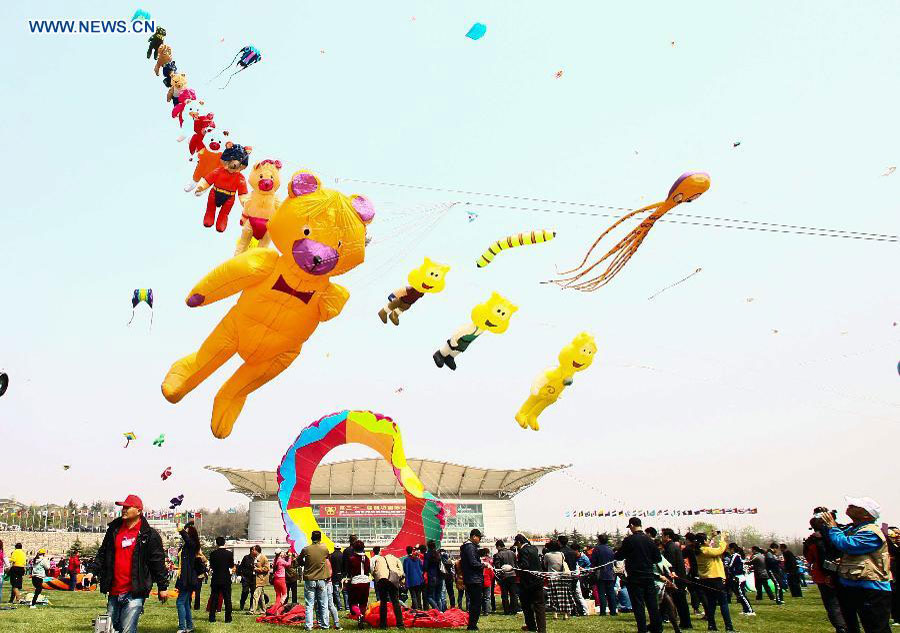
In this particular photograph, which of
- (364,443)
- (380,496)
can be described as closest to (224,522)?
(380,496)

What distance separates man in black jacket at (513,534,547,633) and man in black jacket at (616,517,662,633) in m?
1.23

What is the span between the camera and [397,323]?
1248 cm

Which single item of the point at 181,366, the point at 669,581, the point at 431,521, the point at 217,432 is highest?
the point at 181,366

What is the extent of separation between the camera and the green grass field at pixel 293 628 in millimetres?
9766

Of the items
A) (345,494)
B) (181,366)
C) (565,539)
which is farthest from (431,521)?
(345,494)

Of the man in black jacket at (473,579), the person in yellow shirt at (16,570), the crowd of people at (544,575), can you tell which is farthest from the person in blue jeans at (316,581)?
the person in yellow shirt at (16,570)

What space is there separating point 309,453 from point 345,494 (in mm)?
50752

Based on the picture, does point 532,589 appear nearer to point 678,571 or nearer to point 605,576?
point 678,571

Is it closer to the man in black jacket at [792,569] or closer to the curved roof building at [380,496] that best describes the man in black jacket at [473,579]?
the man in black jacket at [792,569]

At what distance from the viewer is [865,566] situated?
5867 mm

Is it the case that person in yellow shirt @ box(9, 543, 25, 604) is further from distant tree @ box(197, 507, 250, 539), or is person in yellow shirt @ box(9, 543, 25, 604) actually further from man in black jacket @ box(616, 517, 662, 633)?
distant tree @ box(197, 507, 250, 539)

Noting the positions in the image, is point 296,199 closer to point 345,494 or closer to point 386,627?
point 386,627

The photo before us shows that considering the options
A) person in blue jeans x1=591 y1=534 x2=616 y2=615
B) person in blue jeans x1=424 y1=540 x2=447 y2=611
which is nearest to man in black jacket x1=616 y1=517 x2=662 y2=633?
person in blue jeans x1=591 y1=534 x2=616 y2=615

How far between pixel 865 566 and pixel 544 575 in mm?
4105
